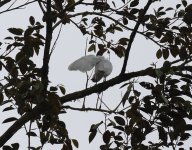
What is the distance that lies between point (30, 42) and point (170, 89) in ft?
2.37

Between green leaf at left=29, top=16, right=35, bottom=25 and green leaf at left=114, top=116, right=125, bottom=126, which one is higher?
green leaf at left=29, top=16, right=35, bottom=25

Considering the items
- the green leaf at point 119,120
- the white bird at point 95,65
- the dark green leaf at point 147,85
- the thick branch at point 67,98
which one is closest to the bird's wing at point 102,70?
the white bird at point 95,65

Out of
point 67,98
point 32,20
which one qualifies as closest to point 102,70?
point 67,98

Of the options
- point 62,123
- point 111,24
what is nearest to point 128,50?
point 62,123

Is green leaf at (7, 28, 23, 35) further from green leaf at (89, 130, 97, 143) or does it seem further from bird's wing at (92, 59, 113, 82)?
green leaf at (89, 130, 97, 143)

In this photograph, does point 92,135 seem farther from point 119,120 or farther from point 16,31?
point 16,31

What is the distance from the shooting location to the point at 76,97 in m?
1.99

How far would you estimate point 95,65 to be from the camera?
2098mm

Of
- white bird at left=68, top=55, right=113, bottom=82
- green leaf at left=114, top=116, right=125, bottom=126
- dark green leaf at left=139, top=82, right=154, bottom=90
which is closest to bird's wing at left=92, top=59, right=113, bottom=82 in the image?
white bird at left=68, top=55, right=113, bottom=82

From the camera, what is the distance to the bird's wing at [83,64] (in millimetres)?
2037

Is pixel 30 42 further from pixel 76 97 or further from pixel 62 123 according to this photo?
pixel 62 123

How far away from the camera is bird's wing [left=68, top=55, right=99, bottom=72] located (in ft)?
6.68

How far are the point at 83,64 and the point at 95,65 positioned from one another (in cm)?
8

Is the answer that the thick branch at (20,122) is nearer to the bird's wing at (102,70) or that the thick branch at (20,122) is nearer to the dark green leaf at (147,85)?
the bird's wing at (102,70)
